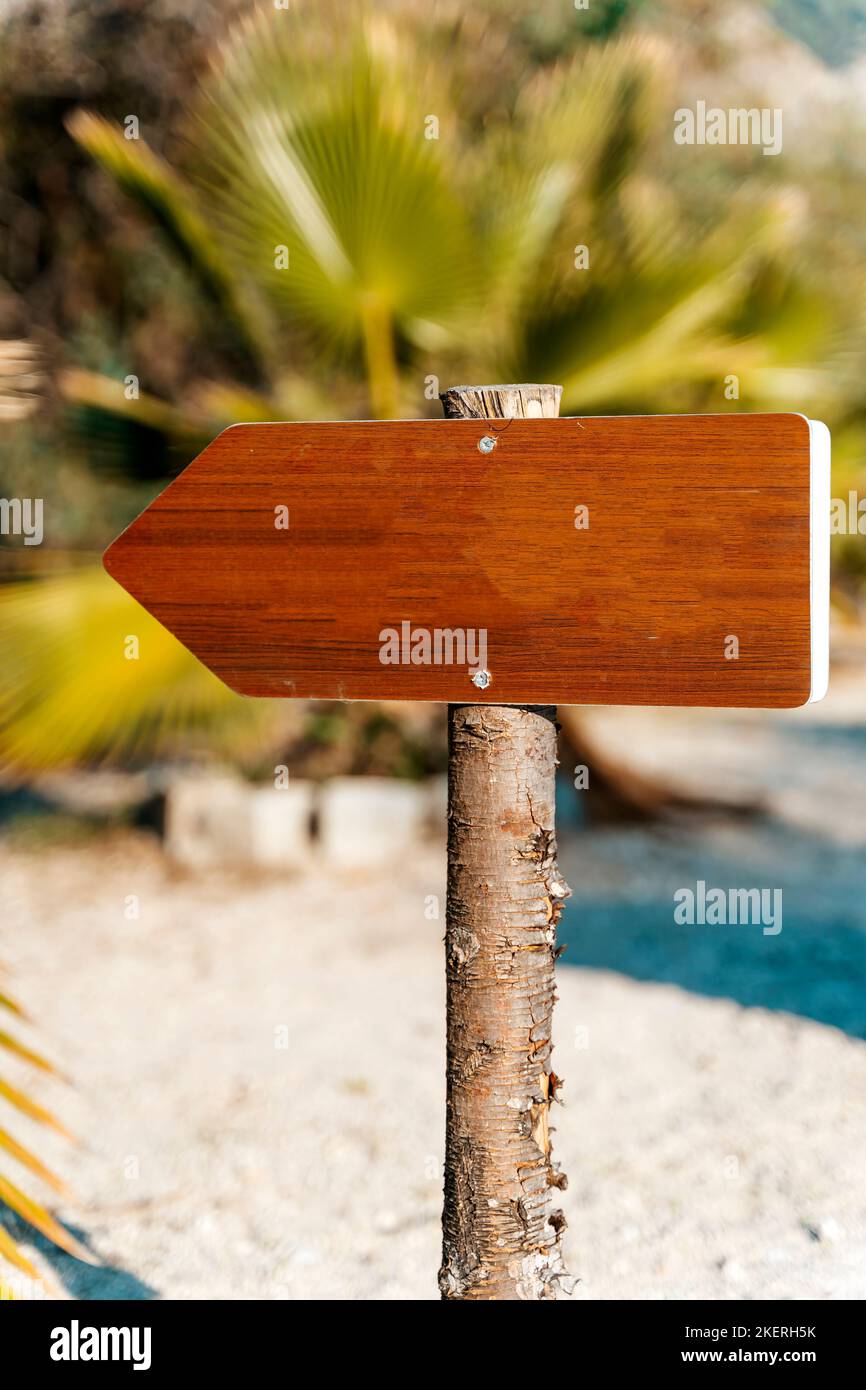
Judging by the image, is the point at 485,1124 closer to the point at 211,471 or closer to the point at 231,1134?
the point at 211,471

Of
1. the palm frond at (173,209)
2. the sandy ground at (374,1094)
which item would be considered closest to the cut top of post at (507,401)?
the sandy ground at (374,1094)

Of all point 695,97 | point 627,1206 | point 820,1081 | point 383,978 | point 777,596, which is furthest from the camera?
point 695,97

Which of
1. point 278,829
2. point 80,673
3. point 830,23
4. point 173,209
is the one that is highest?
point 830,23

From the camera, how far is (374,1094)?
358cm

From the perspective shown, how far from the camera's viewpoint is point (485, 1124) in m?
1.60

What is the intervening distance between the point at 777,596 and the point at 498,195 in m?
3.11

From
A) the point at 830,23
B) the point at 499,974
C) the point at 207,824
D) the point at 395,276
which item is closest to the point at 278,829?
the point at 207,824

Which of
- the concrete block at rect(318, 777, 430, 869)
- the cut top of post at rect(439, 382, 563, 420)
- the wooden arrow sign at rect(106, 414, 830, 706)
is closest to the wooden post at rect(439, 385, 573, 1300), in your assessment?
the cut top of post at rect(439, 382, 563, 420)

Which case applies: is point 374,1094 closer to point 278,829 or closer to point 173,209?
point 278,829

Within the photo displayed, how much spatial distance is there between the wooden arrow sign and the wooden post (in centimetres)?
17

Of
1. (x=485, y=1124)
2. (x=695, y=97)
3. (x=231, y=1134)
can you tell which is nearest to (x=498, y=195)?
(x=231, y=1134)

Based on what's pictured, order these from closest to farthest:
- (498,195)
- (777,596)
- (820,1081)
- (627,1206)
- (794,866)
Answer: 1. (777,596)
2. (627,1206)
3. (820,1081)
4. (498,195)
5. (794,866)

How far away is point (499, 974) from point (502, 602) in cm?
48

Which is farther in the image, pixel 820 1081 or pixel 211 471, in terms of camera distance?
pixel 820 1081
